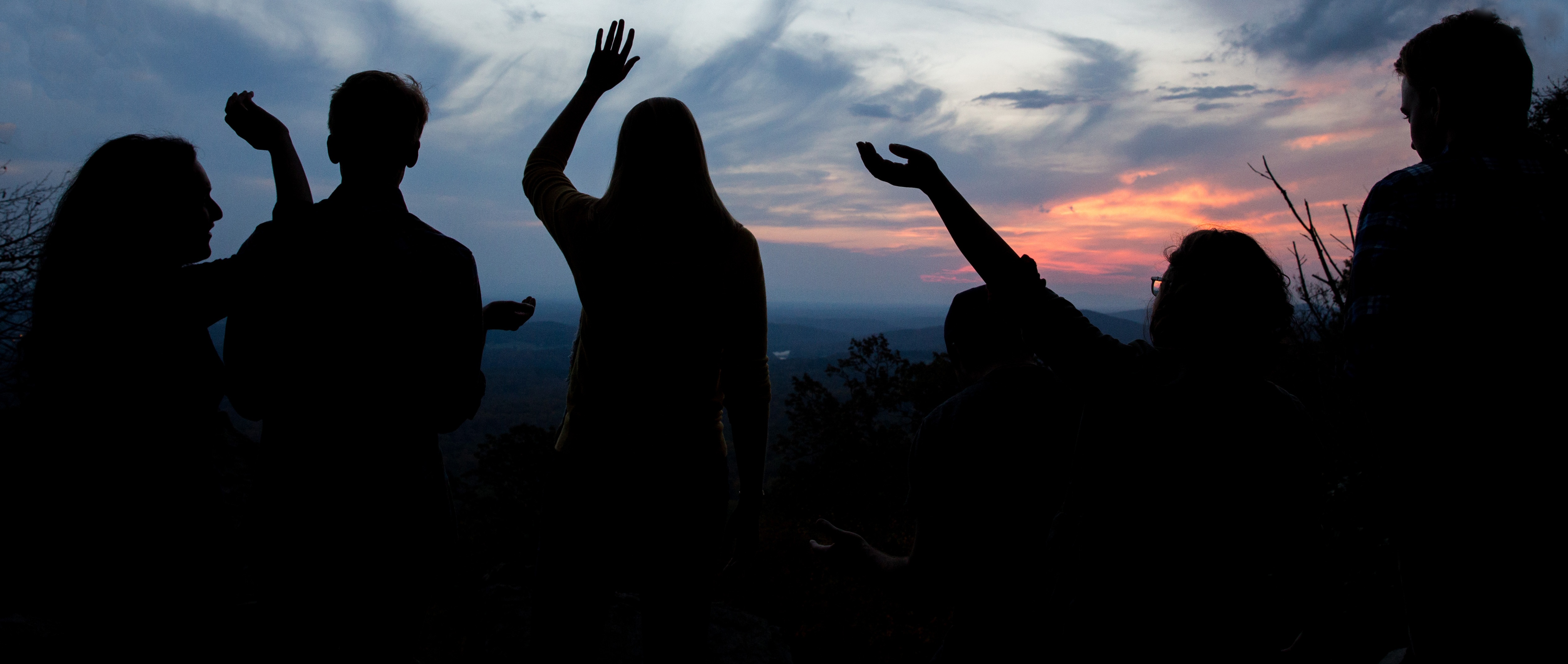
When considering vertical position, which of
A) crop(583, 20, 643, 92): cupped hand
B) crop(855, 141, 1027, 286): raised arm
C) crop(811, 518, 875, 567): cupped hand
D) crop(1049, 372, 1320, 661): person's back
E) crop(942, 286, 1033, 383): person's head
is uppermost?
crop(583, 20, 643, 92): cupped hand

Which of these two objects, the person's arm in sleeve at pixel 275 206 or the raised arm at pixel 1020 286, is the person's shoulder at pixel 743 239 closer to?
the raised arm at pixel 1020 286

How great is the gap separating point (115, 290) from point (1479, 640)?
3554mm

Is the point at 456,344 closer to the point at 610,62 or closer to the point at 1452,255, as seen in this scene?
the point at 610,62

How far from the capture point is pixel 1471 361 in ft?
5.33

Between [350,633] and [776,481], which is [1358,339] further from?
[776,481]

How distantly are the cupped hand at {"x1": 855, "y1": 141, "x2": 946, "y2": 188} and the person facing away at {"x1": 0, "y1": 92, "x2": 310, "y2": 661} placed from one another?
5.24 feet

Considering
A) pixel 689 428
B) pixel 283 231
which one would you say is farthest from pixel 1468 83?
pixel 283 231

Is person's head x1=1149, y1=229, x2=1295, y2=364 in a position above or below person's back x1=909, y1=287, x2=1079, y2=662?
above

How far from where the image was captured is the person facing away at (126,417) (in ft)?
5.68

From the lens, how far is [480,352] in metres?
1.97

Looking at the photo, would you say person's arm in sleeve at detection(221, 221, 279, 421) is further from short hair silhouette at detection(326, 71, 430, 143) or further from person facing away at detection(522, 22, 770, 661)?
person facing away at detection(522, 22, 770, 661)

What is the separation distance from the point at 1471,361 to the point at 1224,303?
2.00ft

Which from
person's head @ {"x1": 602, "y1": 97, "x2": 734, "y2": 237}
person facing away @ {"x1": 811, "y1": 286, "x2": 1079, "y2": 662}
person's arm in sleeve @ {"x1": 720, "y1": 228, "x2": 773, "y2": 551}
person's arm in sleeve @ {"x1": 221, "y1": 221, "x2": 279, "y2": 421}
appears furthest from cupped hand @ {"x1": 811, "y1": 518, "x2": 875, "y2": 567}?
person's arm in sleeve @ {"x1": 221, "y1": 221, "x2": 279, "y2": 421}

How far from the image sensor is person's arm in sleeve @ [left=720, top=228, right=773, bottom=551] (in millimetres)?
2053
